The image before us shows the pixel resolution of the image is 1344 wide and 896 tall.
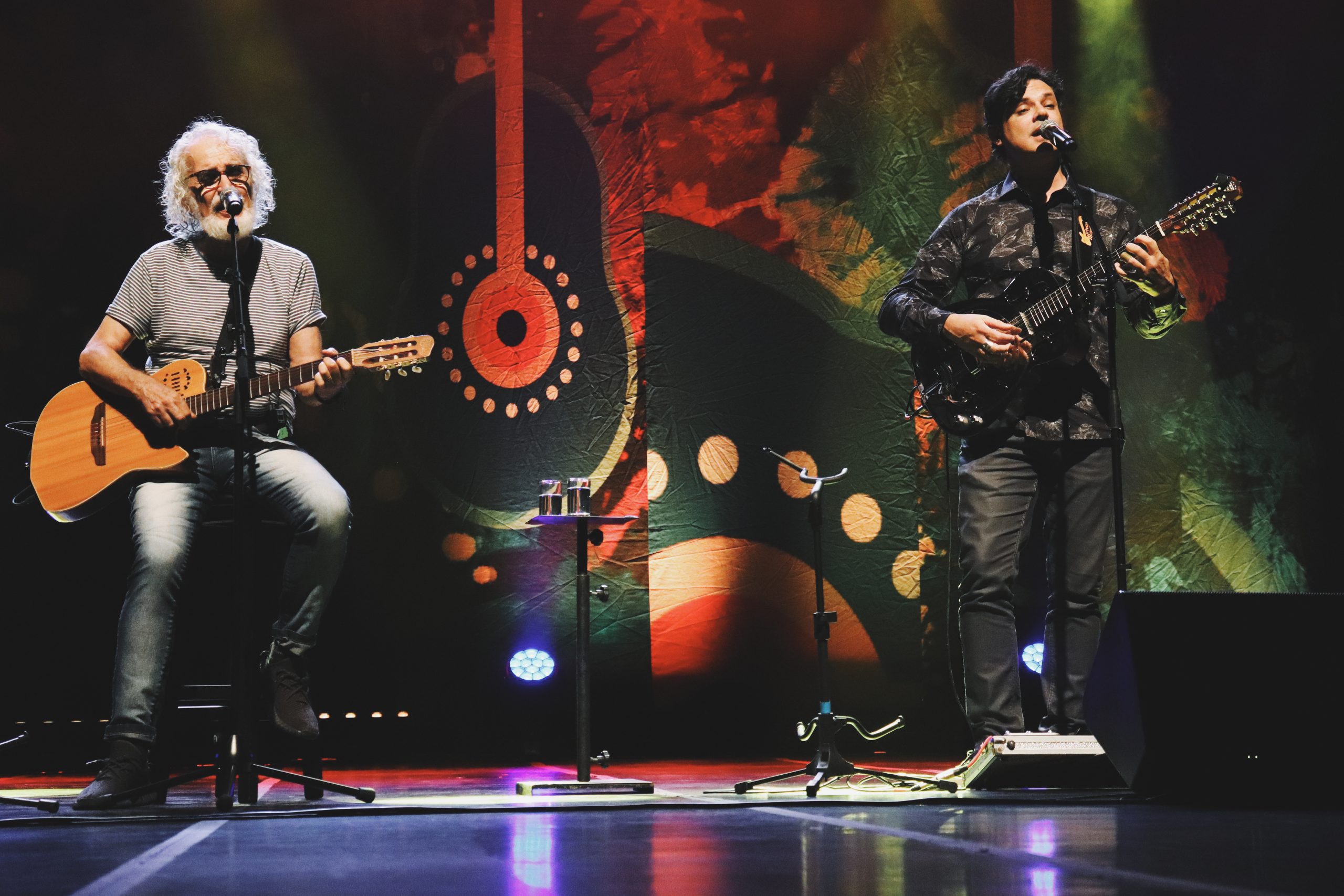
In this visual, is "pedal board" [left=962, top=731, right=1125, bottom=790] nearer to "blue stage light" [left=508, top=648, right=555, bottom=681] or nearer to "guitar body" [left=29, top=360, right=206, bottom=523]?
"blue stage light" [left=508, top=648, right=555, bottom=681]

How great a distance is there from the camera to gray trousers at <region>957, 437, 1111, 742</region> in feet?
12.1

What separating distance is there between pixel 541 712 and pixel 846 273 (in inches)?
75.9

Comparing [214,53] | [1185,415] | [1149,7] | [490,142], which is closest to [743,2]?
[490,142]

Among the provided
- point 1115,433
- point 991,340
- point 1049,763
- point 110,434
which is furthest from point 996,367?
point 110,434

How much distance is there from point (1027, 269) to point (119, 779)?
2.71 meters

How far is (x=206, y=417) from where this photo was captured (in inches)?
144

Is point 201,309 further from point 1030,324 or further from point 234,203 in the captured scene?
point 1030,324

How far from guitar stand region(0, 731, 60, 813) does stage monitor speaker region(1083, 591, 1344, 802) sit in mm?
2423

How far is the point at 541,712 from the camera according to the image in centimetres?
483

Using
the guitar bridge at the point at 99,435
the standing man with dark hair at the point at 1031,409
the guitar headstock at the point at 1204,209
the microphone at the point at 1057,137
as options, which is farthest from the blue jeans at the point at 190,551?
the guitar headstock at the point at 1204,209

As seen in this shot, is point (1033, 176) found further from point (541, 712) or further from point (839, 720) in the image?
point (541, 712)

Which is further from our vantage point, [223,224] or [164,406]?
[223,224]

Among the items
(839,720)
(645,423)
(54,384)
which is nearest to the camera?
(839,720)

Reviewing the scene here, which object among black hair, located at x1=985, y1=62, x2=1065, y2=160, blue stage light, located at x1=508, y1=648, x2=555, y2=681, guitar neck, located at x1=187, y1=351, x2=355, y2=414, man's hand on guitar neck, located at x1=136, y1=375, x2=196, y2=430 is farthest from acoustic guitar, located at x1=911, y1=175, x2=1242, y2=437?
man's hand on guitar neck, located at x1=136, y1=375, x2=196, y2=430
